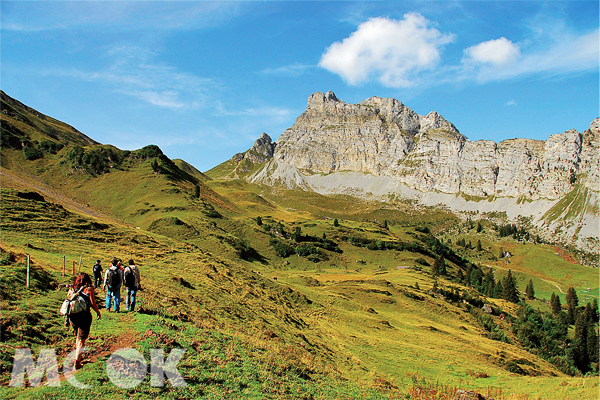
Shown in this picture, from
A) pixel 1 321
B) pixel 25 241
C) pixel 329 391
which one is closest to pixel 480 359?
pixel 329 391

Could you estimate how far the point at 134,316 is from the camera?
2344 cm

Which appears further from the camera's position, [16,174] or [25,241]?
[16,174]

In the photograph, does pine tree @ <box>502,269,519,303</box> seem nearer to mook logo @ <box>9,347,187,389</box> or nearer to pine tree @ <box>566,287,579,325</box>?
pine tree @ <box>566,287,579,325</box>

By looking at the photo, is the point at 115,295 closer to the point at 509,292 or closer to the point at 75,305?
the point at 75,305

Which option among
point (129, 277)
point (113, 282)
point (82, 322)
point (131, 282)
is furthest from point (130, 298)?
point (82, 322)

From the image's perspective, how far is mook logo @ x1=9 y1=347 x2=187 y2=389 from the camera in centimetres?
1452

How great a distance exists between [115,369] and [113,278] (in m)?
8.27

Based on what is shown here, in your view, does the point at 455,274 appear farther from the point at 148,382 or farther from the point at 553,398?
the point at 148,382

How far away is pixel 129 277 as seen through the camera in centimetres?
2366

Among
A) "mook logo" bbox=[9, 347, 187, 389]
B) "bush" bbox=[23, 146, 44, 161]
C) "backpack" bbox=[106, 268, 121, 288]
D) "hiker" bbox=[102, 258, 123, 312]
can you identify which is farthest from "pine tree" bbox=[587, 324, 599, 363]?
"bush" bbox=[23, 146, 44, 161]

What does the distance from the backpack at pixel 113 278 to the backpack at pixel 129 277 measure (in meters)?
0.53

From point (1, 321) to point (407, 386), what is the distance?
29.7 metres

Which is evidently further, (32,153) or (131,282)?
(32,153)

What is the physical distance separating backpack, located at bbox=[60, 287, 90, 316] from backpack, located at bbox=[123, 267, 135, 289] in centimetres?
759
